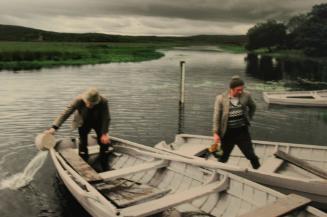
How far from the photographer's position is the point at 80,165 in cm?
1055

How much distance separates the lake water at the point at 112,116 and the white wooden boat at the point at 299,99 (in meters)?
0.69

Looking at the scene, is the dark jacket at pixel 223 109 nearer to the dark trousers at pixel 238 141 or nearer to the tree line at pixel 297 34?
the dark trousers at pixel 238 141

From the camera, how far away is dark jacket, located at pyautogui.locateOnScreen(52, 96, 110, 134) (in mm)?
10367

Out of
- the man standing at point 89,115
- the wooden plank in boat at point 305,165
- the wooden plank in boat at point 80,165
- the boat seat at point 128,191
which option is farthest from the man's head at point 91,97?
the wooden plank in boat at point 305,165

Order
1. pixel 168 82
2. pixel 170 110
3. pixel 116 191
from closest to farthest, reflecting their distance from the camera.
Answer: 1. pixel 116 191
2. pixel 170 110
3. pixel 168 82

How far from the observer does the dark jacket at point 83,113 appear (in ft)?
34.0

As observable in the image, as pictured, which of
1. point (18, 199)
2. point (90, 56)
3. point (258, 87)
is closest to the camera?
point (18, 199)

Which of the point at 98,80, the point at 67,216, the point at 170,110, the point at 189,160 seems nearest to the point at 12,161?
the point at 67,216

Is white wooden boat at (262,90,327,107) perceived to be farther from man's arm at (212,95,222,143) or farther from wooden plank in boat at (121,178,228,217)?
wooden plank in boat at (121,178,228,217)

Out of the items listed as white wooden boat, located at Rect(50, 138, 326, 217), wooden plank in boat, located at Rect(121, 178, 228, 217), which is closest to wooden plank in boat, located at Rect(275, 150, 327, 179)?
white wooden boat, located at Rect(50, 138, 326, 217)

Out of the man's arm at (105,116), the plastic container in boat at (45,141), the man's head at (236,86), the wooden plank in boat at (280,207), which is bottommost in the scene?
the wooden plank in boat at (280,207)

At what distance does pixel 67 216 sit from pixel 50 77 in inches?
1249

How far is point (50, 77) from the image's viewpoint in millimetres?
40469

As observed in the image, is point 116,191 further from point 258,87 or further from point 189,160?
point 258,87
